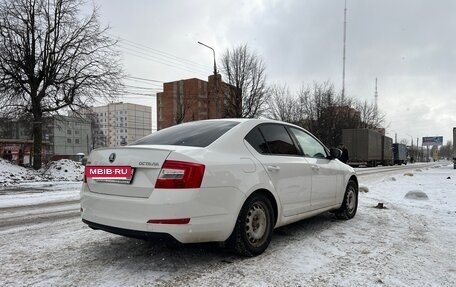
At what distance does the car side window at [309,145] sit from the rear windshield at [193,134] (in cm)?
134

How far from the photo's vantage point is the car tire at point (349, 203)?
6641mm

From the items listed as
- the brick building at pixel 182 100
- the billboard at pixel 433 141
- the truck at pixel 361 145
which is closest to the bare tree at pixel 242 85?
the truck at pixel 361 145

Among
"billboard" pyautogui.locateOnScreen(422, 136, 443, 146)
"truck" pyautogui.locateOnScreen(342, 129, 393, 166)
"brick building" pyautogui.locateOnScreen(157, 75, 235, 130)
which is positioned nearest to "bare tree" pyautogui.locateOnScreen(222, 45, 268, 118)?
"truck" pyautogui.locateOnScreen(342, 129, 393, 166)

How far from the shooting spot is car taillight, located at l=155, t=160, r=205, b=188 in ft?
12.1

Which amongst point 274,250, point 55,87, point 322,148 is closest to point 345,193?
point 322,148

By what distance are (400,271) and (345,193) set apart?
273 cm

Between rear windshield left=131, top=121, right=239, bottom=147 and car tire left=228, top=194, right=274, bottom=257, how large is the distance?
83 centimetres

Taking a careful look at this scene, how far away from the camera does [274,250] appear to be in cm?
466

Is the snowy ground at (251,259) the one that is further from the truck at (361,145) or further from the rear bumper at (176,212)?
the truck at (361,145)

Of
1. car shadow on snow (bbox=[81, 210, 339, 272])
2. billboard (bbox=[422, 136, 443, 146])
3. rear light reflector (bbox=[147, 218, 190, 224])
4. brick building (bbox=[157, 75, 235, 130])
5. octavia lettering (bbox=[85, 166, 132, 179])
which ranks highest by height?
brick building (bbox=[157, 75, 235, 130])

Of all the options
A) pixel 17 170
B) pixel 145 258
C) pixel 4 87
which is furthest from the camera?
pixel 4 87

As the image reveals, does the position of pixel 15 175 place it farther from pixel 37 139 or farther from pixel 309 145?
pixel 309 145

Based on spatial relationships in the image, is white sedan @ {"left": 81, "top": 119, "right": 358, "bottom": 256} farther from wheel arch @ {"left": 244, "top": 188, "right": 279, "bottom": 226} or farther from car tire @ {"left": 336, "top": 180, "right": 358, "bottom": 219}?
car tire @ {"left": 336, "top": 180, "right": 358, "bottom": 219}

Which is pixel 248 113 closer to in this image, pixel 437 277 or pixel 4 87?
pixel 4 87
